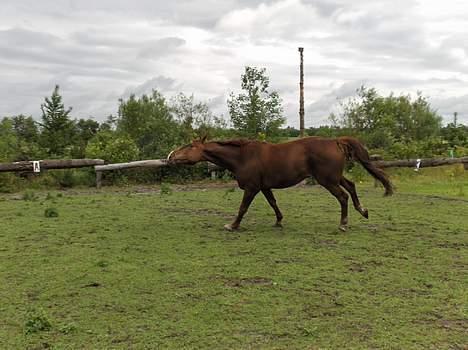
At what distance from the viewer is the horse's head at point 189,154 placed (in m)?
7.84

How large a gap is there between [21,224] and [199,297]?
479 cm

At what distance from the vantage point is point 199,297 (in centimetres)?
425

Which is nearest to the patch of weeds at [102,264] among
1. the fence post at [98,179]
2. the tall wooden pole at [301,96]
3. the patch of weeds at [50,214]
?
the patch of weeds at [50,214]

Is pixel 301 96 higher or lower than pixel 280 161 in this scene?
higher

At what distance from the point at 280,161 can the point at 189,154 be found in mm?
1392

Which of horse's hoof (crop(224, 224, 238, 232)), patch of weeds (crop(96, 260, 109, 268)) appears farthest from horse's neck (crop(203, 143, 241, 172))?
patch of weeds (crop(96, 260, 109, 268))

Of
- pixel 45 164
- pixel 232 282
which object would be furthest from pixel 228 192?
pixel 232 282

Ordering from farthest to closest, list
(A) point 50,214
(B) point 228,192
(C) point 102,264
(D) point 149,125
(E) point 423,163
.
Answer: (D) point 149,125 → (E) point 423,163 → (B) point 228,192 → (A) point 50,214 → (C) point 102,264

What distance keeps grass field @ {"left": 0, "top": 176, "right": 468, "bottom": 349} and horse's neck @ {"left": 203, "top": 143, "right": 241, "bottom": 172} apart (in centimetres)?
99

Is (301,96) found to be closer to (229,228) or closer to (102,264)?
(229,228)

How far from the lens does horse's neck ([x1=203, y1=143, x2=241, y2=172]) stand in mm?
7789

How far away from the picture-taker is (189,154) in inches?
309

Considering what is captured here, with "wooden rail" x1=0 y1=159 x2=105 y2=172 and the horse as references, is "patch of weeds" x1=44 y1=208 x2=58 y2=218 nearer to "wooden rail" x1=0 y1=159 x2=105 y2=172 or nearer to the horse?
the horse

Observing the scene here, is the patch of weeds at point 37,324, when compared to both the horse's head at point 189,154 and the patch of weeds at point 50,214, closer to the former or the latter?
the horse's head at point 189,154
